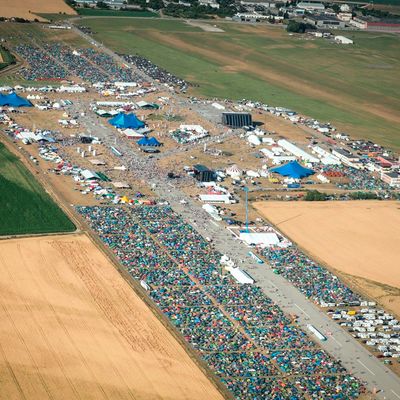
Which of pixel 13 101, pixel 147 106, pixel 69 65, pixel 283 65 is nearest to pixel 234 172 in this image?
pixel 147 106

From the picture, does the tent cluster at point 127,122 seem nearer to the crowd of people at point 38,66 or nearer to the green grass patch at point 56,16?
the crowd of people at point 38,66

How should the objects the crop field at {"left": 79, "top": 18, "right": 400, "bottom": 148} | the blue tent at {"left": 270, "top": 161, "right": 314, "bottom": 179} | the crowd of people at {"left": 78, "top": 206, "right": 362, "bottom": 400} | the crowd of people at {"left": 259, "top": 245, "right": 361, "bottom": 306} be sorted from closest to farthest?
the crowd of people at {"left": 78, "top": 206, "right": 362, "bottom": 400}
the crowd of people at {"left": 259, "top": 245, "right": 361, "bottom": 306}
the blue tent at {"left": 270, "top": 161, "right": 314, "bottom": 179}
the crop field at {"left": 79, "top": 18, "right": 400, "bottom": 148}

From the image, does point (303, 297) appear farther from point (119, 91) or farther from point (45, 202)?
point (119, 91)

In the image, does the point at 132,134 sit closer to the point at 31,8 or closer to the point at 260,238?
the point at 260,238

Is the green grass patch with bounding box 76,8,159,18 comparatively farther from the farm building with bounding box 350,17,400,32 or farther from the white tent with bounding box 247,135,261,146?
the white tent with bounding box 247,135,261,146

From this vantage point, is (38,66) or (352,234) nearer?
(352,234)

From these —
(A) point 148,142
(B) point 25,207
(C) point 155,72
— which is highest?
(B) point 25,207

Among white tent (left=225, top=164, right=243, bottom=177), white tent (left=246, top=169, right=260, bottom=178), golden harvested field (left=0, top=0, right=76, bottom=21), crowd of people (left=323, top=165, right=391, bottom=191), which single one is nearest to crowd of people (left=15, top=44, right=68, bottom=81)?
golden harvested field (left=0, top=0, right=76, bottom=21)
